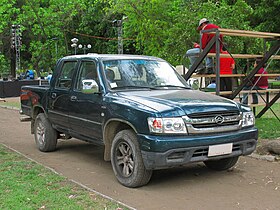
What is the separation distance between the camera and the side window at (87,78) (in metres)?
6.22

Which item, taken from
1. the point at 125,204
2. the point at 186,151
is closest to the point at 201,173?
the point at 186,151

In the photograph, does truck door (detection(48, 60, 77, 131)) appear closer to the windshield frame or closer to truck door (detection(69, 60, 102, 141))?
truck door (detection(69, 60, 102, 141))

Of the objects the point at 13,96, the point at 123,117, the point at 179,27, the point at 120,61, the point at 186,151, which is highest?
the point at 179,27

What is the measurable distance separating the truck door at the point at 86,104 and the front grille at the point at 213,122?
1548 mm

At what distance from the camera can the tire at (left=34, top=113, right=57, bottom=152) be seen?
8.00m

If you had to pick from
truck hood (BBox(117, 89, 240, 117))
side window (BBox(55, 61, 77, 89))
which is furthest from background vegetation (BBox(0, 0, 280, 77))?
truck hood (BBox(117, 89, 240, 117))

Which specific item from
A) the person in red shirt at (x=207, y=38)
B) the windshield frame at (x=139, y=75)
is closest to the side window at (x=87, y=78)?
the windshield frame at (x=139, y=75)

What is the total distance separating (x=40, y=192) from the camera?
5.29 meters

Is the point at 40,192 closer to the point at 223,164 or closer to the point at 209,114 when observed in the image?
the point at 209,114

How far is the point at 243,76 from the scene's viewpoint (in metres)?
9.68

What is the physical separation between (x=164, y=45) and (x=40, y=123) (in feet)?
46.1

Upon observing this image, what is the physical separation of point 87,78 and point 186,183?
2.37 metres

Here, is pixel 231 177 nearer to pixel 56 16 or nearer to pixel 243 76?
pixel 243 76

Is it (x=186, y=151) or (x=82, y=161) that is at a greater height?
(x=186, y=151)
